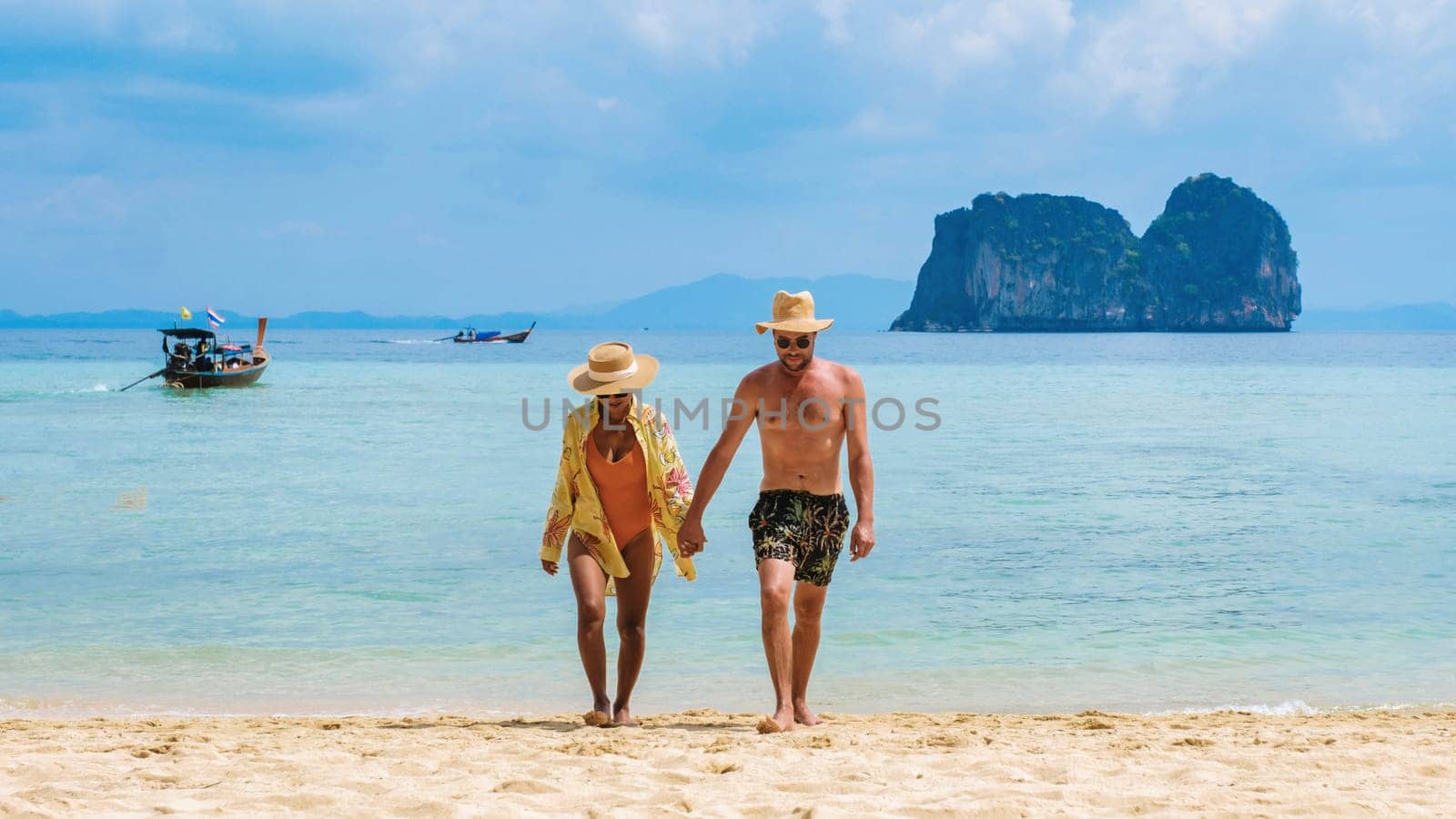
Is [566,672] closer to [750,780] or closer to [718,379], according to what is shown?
[750,780]

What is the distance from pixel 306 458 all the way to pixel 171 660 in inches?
486

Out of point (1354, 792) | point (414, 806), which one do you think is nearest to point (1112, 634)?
point (1354, 792)

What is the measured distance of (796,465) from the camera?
502cm

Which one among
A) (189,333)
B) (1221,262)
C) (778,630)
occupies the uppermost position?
(1221,262)

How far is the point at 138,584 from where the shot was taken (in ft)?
31.8

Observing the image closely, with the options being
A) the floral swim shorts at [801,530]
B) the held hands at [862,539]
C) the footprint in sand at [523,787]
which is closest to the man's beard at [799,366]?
the floral swim shorts at [801,530]

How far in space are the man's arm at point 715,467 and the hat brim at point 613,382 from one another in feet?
1.20

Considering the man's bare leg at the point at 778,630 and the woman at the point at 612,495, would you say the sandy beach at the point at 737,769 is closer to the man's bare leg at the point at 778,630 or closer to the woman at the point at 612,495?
the man's bare leg at the point at 778,630

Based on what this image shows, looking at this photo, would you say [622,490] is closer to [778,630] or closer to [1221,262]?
[778,630]

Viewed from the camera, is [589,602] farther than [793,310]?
No

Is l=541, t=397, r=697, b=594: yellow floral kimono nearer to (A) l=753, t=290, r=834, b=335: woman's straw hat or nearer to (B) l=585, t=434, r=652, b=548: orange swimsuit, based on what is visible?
(B) l=585, t=434, r=652, b=548: orange swimsuit

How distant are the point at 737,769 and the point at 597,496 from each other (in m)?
1.25

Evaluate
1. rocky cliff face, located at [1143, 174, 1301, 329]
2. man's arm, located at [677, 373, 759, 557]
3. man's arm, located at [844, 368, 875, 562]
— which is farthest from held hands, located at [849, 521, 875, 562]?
rocky cliff face, located at [1143, 174, 1301, 329]

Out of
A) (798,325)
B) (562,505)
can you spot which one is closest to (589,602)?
(562,505)
